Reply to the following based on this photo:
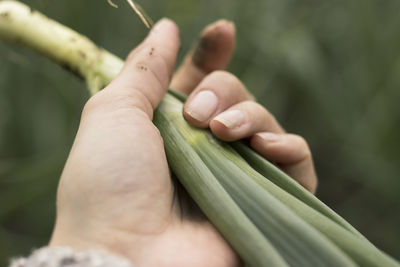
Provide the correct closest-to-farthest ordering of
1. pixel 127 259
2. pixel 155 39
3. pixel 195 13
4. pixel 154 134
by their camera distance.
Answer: pixel 127 259 < pixel 154 134 < pixel 155 39 < pixel 195 13

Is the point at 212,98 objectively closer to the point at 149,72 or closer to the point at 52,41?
the point at 149,72

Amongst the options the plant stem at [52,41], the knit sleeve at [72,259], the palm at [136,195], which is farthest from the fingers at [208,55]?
the knit sleeve at [72,259]

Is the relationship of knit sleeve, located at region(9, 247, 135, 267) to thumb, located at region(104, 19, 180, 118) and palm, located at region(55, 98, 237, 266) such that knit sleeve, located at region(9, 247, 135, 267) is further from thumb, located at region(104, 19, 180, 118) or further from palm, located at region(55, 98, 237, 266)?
thumb, located at region(104, 19, 180, 118)

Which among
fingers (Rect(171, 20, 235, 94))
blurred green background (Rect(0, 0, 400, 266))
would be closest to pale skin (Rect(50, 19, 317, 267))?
fingers (Rect(171, 20, 235, 94))

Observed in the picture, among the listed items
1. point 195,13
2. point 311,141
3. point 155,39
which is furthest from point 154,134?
point 311,141

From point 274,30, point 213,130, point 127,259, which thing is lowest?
point 127,259

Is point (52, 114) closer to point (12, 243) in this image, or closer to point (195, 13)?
point (12, 243)

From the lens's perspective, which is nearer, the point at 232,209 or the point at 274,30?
the point at 232,209
